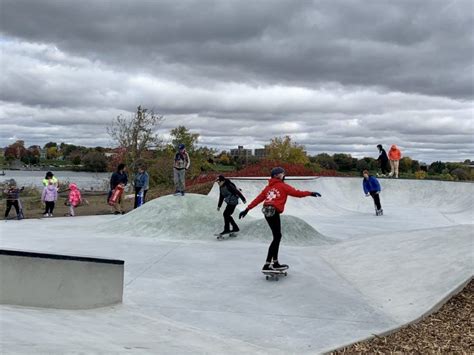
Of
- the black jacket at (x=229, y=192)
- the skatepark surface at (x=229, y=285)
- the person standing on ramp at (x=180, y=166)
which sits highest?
the person standing on ramp at (x=180, y=166)

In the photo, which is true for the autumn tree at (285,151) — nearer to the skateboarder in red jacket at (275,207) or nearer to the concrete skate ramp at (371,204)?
the concrete skate ramp at (371,204)

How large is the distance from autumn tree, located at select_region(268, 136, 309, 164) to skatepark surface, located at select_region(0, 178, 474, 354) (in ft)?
174

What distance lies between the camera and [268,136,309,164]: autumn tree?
6619cm

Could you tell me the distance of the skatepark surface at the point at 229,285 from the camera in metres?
4.45

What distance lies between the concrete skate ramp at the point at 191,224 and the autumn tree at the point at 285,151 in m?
53.2

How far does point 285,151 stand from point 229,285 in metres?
60.6

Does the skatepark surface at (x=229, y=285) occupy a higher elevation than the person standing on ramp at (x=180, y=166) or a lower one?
lower

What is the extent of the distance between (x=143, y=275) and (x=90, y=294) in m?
1.82

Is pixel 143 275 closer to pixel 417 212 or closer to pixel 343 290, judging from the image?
pixel 343 290

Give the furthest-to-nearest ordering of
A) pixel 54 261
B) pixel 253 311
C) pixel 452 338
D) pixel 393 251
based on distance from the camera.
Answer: pixel 393 251, pixel 253 311, pixel 54 261, pixel 452 338

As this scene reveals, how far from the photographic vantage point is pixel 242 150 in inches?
3135

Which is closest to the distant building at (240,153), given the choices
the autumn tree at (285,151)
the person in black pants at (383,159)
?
the autumn tree at (285,151)

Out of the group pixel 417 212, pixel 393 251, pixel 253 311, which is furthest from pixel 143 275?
pixel 417 212

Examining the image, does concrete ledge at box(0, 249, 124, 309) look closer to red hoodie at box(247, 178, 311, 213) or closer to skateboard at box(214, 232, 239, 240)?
red hoodie at box(247, 178, 311, 213)
